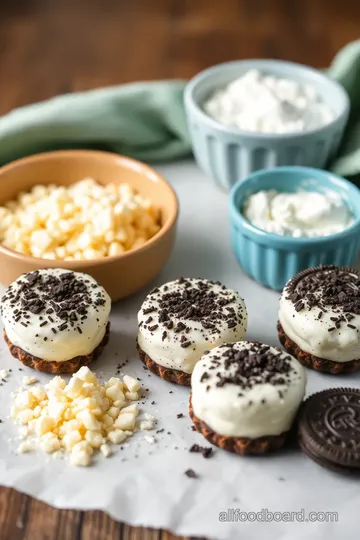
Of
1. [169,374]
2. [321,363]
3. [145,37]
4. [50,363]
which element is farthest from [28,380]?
[145,37]

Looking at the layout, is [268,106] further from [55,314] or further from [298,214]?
[55,314]

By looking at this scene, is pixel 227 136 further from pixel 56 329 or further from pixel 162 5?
pixel 162 5

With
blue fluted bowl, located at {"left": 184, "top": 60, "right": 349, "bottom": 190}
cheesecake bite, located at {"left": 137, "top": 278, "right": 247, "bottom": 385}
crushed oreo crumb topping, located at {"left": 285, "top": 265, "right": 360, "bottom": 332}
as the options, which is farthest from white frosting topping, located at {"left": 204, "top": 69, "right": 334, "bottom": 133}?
cheesecake bite, located at {"left": 137, "top": 278, "right": 247, "bottom": 385}

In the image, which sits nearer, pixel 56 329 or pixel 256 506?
pixel 256 506

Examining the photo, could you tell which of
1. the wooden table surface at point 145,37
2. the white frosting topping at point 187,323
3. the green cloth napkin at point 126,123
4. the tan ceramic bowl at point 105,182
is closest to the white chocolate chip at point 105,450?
the white frosting topping at point 187,323

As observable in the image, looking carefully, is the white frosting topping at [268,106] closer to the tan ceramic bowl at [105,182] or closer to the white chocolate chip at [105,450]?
the tan ceramic bowl at [105,182]

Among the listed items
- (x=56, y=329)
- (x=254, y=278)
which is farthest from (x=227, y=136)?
(x=56, y=329)
